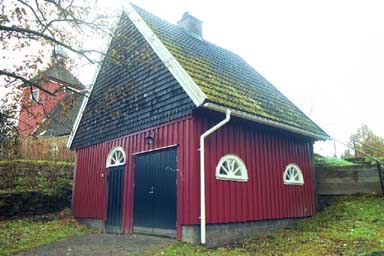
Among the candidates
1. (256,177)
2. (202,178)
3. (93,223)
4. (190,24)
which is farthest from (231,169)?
(190,24)

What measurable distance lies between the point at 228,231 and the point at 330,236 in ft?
8.28

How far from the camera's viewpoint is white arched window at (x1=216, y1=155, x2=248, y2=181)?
7918 millimetres

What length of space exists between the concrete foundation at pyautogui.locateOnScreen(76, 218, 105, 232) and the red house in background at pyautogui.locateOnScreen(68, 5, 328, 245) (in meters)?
0.08

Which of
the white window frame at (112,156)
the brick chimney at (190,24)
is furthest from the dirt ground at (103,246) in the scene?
the brick chimney at (190,24)

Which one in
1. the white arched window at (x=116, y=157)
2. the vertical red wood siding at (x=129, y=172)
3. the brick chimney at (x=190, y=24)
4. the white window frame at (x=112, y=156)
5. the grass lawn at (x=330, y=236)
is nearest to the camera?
the grass lawn at (x=330, y=236)

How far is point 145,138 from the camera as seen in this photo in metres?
8.88

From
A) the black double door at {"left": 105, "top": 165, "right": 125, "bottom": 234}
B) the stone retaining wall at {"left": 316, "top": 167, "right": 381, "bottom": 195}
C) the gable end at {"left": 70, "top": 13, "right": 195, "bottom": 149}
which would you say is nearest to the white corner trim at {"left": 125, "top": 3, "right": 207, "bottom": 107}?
the gable end at {"left": 70, "top": 13, "right": 195, "bottom": 149}

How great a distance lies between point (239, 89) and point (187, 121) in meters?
2.62

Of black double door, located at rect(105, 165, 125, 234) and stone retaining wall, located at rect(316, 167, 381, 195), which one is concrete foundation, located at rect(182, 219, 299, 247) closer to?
stone retaining wall, located at rect(316, 167, 381, 195)

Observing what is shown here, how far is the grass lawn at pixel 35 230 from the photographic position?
26.4 feet

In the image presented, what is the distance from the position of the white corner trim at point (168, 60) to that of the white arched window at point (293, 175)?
4.26 m

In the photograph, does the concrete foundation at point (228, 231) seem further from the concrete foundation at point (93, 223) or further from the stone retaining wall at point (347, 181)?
the concrete foundation at point (93, 223)

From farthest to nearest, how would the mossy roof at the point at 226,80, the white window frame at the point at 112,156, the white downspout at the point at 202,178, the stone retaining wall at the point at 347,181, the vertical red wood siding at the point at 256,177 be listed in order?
1. the stone retaining wall at the point at 347,181
2. the white window frame at the point at 112,156
3. the mossy roof at the point at 226,80
4. the vertical red wood siding at the point at 256,177
5. the white downspout at the point at 202,178

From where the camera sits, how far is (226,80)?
31.6 ft
